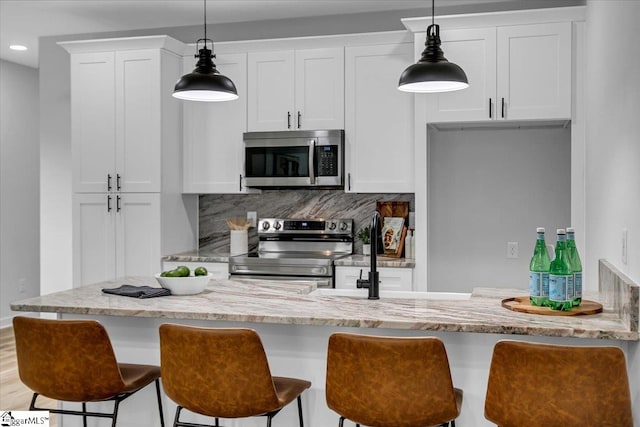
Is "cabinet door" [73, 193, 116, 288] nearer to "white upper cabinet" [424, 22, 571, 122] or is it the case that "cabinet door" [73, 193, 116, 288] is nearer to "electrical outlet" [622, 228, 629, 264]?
"white upper cabinet" [424, 22, 571, 122]

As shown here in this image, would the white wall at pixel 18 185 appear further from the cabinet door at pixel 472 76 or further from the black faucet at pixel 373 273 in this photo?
the black faucet at pixel 373 273

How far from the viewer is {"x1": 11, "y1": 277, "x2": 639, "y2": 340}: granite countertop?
219cm

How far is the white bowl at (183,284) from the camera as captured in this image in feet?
9.35

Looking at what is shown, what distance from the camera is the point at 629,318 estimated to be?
2.11 metres

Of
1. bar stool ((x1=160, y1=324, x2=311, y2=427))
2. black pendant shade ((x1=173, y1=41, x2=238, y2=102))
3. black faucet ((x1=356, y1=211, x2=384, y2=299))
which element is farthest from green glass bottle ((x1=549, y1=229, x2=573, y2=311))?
black pendant shade ((x1=173, y1=41, x2=238, y2=102))

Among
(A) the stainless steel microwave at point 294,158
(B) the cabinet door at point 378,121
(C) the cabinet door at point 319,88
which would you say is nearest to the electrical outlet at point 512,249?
(B) the cabinet door at point 378,121

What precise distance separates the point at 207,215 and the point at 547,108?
2.64 m

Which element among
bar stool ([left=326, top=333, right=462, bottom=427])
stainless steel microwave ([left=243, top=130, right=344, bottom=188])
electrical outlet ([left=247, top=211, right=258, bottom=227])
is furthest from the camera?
electrical outlet ([left=247, top=211, right=258, bottom=227])

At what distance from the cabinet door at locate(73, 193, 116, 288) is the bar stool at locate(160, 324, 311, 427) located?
270 cm

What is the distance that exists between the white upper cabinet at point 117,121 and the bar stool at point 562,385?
10.7ft

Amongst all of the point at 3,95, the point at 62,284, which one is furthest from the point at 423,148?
the point at 3,95

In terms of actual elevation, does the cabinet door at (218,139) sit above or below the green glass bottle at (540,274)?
above

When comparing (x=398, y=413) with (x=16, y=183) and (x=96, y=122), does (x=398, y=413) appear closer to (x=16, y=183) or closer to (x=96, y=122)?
(x=96, y=122)

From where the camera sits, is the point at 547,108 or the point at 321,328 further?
the point at 547,108
